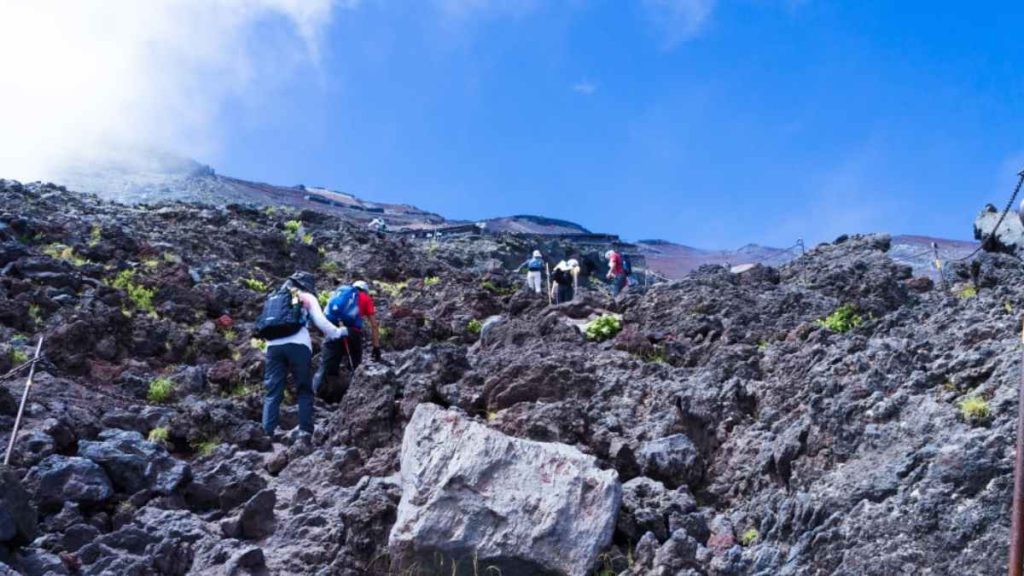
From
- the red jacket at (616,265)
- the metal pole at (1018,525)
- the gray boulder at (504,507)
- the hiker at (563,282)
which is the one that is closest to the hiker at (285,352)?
the gray boulder at (504,507)

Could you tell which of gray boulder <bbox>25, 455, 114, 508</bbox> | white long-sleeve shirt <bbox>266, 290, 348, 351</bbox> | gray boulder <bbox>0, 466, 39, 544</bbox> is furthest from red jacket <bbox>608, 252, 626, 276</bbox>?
gray boulder <bbox>0, 466, 39, 544</bbox>

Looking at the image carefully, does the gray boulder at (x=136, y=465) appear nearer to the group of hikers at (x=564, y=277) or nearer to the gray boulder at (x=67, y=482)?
the gray boulder at (x=67, y=482)

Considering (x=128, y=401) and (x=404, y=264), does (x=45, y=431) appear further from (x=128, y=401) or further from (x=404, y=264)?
(x=404, y=264)

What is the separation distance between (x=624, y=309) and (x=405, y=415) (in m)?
7.72

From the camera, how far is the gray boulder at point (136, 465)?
7863 mm

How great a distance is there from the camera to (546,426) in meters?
8.70

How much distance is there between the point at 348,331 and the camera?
475 inches

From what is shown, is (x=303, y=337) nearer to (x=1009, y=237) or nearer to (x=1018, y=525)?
(x=1018, y=525)

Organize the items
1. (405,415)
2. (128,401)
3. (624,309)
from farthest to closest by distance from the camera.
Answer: (624,309) → (128,401) → (405,415)

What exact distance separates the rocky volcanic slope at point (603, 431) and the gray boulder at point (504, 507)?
11 cm

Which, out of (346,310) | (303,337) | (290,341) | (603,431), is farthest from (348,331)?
(603,431)

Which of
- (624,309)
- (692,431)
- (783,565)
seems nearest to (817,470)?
(783,565)

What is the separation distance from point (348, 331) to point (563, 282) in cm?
876

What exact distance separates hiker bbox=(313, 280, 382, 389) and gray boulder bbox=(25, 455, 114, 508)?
437 cm
